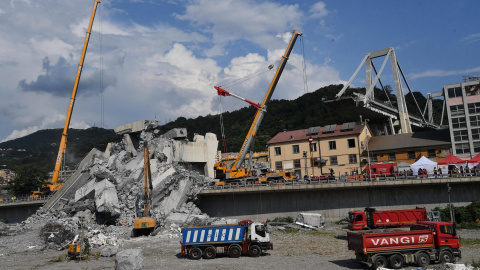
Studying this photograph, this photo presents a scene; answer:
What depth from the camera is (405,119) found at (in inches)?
2484

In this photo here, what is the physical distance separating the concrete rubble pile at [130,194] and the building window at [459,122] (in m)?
34.0

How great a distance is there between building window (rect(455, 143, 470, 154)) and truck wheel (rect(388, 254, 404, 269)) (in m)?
34.4

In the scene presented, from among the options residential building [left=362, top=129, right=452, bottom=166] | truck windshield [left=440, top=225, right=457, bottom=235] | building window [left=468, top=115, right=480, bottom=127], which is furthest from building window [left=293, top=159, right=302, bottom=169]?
truck windshield [left=440, top=225, right=457, bottom=235]

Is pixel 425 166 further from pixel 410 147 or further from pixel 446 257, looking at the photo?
pixel 446 257

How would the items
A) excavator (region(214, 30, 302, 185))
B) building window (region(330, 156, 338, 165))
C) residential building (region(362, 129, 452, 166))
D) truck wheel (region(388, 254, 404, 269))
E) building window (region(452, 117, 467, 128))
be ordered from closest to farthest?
truck wheel (region(388, 254, 404, 269))
excavator (region(214, 30, 302, 185))
building window (region(452, 117, 467, 128))
residential building (region(362, 129, 452, 166))
building window (region(330, 156, 338, 165))

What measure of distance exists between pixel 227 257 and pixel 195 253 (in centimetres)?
236

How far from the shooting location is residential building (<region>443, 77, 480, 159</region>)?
46.9m

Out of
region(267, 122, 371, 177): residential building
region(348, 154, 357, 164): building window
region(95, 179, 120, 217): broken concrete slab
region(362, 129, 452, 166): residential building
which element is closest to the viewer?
region(95, 179, 120, 217): broken concrete slab

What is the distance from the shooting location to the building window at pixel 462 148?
156 feet

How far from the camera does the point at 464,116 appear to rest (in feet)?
156

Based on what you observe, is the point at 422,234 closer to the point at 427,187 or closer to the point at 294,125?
the point at 427,187

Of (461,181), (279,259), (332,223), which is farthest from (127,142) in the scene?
(461,181)

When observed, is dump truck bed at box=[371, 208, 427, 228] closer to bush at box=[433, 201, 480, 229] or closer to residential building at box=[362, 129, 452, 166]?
bush at box=[433, 201, 480, 229]

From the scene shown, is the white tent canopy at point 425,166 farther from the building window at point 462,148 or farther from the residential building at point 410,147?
the building window at point 462,148
